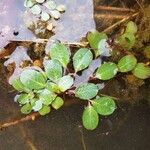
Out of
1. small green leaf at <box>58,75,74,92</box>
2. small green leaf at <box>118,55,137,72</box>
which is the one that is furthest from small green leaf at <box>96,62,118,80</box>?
small green leaf at <box>58,75,74,92</box>

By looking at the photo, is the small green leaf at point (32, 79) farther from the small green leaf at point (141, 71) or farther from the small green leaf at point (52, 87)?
the small green leaf at point (141, 71)

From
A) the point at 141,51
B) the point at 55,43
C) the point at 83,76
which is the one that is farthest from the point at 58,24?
the point at 141,51

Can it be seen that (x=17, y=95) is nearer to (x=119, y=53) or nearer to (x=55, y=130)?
(x=55, y=130)

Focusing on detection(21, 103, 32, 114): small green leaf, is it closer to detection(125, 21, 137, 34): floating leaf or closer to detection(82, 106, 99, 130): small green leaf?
detection(82, 106, 99, 130): small green leaf

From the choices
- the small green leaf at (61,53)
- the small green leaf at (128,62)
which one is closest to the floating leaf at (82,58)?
the small green leaf at (61,53)

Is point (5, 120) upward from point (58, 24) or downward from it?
downward

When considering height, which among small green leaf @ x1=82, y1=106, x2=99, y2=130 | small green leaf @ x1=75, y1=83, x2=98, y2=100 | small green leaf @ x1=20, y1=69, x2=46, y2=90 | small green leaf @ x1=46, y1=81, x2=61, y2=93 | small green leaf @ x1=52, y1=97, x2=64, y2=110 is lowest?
small green leaf @ x1=82, y1=106, x2=99, y2=130

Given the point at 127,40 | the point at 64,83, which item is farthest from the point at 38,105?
the point at 127,40
